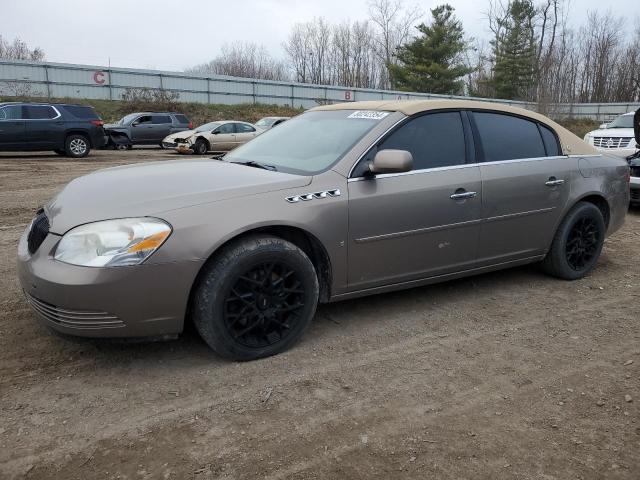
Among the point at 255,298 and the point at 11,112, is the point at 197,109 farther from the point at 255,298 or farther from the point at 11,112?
the point at 255,298

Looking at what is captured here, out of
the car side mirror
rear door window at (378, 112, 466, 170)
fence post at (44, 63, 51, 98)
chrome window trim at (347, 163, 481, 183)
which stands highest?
fence post at (44, 63, 51, 98)

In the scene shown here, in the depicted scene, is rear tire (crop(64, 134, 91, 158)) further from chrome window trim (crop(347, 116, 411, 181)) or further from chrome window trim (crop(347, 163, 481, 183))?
chrome window trim (crop(347, 163, 481, 183))

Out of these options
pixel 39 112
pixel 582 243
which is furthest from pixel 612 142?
pixel 39 112

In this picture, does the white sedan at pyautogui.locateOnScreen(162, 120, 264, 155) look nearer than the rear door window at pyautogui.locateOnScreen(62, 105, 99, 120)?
No

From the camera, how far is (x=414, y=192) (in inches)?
144

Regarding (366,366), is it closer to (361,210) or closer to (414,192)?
(361,210)

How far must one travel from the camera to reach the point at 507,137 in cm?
432

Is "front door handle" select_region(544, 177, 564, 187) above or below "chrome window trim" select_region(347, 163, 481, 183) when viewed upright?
below

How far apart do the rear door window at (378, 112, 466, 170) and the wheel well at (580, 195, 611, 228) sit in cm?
155

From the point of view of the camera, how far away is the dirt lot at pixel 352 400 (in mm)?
2287

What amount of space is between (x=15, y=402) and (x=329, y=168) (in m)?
A: 2.15

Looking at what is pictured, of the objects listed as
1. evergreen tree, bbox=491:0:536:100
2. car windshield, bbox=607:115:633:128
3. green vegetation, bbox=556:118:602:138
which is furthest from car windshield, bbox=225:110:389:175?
evergreen tree, bbox=491:0:536:100

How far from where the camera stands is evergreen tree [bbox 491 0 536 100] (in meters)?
50.6

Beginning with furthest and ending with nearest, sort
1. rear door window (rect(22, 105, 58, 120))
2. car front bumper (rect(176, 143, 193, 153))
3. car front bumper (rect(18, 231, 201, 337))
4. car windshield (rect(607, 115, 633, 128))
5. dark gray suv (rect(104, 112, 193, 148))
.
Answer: dark gray suv (rect(104, 112, 193, 148)), car front bumper (rect(176, 143, 193, 153)), rear door window (rect(22, 105, 58, 120)), car windshield (rect(607, 115, 633, 128)), car front bumper (rect(18, 231, 201, 337))
